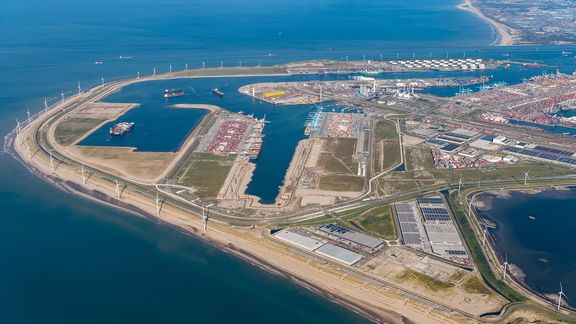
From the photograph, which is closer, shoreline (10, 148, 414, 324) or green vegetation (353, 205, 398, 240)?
shoreline (10, 148, 414, 324)

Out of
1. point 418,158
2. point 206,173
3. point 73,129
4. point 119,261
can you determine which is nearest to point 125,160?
point 206,173

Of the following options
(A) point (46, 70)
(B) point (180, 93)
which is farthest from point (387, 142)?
(A) point (46, 70)

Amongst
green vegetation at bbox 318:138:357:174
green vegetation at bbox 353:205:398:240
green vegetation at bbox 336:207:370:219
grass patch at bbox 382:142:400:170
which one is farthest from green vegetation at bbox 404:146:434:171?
green vegetation at bbox 336:207:370:219

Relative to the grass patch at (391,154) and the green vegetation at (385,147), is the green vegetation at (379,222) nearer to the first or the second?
the green vegetation at (385,147)

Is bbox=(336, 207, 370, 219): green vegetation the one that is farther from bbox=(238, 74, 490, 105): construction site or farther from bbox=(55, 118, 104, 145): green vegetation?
bbox=(238, 74, 490, 105): construction site

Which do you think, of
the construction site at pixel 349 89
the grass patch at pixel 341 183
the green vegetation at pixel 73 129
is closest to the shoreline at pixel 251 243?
the green vegetation at pixel 73 129

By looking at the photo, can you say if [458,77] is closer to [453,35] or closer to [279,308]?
[453,35]

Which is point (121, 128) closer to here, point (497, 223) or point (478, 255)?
point (497, 223)
